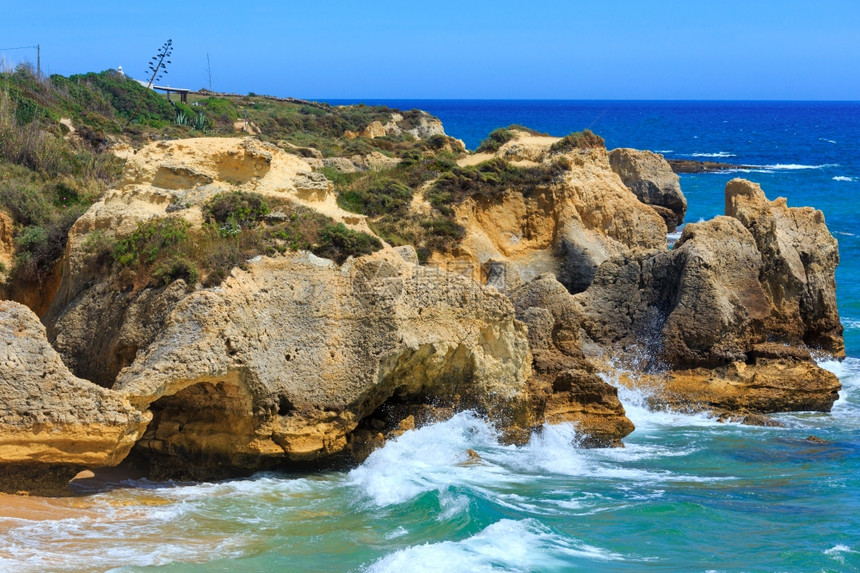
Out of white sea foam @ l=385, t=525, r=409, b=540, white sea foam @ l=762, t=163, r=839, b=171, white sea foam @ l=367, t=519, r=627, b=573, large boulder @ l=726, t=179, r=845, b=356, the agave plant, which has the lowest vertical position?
white sea foam @ l=385, t=525, r=409, b=540

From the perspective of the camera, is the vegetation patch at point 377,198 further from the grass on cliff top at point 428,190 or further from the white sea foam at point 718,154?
the white sea foam at point 718,154

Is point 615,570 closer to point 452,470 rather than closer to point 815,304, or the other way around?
point 452,470

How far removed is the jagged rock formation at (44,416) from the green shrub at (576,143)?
1846 cm

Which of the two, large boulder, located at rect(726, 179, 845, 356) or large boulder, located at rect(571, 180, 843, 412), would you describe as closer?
large boulder, located at rect(571, 180, 843, 412)

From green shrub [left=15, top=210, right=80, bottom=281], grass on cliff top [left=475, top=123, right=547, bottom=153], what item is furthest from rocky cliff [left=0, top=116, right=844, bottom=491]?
grass on cliff top [left=475, top=123, right=547, bottom=153]

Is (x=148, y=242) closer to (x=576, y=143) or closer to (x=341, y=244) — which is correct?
(x=341, y=244)

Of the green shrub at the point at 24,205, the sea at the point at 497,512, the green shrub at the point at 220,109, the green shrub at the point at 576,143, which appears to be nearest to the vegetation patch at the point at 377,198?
the green shrub at the point at 576,143

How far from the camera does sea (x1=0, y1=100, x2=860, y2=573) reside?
10.8 meters

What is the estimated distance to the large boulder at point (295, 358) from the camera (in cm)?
1259

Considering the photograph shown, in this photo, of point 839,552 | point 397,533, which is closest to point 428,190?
point 397,533

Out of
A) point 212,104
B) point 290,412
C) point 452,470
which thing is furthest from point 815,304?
point 212,104

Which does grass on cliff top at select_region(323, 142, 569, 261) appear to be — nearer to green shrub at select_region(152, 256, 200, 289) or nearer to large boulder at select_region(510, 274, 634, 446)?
large boulder at select_region(510, 274, 634, 446)

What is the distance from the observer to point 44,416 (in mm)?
11352

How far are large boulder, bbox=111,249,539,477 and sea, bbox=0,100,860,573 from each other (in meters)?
0.58
